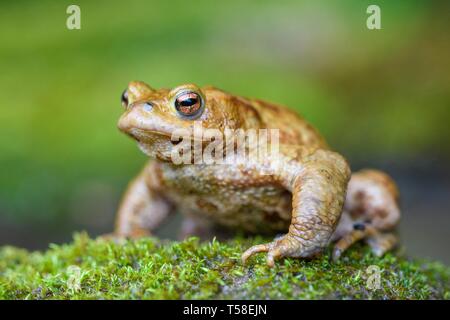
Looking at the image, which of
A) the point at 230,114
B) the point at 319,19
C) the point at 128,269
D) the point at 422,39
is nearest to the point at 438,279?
the point at 230,114

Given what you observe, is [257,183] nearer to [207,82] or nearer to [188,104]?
[188,104]

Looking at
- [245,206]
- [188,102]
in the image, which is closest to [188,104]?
[188,102]

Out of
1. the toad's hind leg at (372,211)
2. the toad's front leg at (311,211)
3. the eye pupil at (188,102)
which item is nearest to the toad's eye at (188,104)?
the eye pupil at (188,102)

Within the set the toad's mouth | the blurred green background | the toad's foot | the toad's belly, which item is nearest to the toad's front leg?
the toad's foot

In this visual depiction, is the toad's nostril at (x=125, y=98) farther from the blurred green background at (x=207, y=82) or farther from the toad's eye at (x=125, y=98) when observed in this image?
the blurred green background at (x=207, y=82)

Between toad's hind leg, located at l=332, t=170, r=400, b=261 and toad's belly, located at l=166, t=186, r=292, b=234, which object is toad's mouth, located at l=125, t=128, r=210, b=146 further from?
toad's hind leg, located at l=332, t=170, r=400, b=261

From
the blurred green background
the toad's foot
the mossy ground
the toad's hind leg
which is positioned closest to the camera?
the mossy ground

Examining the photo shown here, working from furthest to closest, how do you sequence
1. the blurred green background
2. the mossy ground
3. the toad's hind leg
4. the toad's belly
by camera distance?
the blurred green background
the toad's hind leg
the toad's belly
the mossy ground
